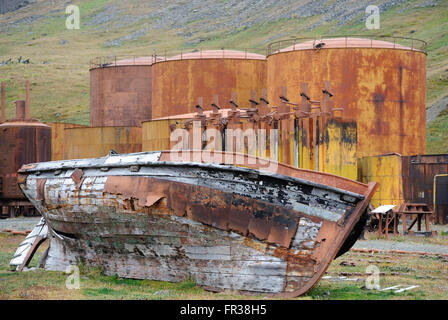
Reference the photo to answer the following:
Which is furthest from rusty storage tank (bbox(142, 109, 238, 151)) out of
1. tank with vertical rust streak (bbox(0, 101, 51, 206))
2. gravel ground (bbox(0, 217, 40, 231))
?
gravel ground (bbox(0, 217, 40, 231))

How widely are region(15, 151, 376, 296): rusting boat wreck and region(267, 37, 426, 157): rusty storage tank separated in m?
22.8

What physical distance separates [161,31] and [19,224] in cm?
11257

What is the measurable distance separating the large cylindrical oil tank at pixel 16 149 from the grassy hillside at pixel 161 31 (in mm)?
29619

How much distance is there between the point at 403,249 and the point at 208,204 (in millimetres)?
10655

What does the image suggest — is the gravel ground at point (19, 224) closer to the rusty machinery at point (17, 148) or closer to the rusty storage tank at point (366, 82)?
the rusty machinery at point (17, 148)

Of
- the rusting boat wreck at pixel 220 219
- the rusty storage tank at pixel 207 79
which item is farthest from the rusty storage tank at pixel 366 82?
the rusting boat wreck at pixel 220 219

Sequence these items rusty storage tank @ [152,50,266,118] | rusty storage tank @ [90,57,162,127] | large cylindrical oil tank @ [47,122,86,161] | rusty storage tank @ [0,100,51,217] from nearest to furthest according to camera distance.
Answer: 1. rusty storage tank @ [0,100,51,217]
2. rusty storage tank @ [152,50,266,118]
3. large cylindrical oil tank @ [47,122,86,161]
4. rusty storage tank @ [90,57,162,127]

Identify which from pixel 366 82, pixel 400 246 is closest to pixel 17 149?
pixel 366 82

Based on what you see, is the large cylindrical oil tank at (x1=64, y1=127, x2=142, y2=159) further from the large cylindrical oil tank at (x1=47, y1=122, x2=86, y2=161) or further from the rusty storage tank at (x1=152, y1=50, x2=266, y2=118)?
the large cylindrical oil tank at (x1=47, y1=122, x2=86, y2=161)

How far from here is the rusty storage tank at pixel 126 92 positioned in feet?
176

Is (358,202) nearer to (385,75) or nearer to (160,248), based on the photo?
(160,248)

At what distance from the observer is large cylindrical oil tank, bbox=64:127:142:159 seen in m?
46.5

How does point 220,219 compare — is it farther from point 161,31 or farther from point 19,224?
point 161,31
